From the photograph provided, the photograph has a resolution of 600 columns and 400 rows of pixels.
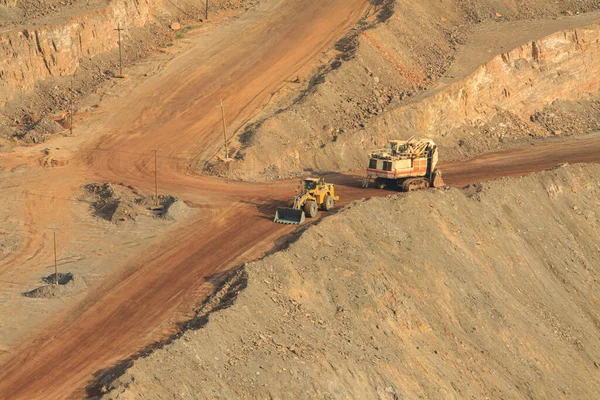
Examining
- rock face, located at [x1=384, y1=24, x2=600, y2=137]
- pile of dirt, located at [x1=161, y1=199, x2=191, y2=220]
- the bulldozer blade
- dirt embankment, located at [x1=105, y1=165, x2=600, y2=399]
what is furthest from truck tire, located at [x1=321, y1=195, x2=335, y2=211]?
A: rock face, located at [x1=384, y1=24, x2=600, y2=137]

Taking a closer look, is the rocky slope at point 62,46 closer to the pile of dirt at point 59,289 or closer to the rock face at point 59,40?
the rock face at point 59,40

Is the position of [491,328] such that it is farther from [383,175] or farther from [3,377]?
[3,377]

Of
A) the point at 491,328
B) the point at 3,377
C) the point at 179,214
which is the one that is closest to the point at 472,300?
the point at 491,328

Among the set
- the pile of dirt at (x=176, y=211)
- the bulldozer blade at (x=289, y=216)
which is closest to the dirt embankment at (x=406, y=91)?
the pile of dirt at (x=176, y=211)

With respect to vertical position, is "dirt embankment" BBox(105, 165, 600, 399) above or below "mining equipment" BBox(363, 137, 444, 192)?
below

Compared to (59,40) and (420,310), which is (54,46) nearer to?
(59,40)

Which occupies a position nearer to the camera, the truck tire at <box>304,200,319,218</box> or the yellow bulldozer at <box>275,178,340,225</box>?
the yellow bulldozer at <box>275,178,340,225</box>

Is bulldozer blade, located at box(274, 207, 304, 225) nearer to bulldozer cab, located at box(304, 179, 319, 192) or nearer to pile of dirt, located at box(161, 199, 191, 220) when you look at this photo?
bulldozer cab, located at box(304, 179, 319, 192)
